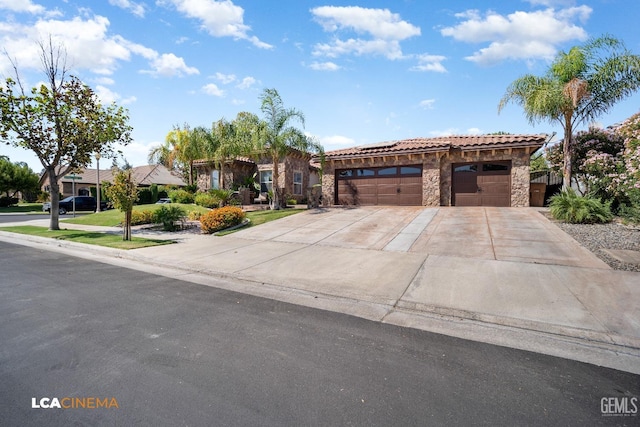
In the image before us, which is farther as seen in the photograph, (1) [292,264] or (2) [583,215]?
(2) [583,215]

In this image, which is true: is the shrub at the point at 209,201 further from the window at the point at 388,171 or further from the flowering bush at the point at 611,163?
the flowering bush at the point at 611,163

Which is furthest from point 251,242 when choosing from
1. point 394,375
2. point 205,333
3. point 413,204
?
point 413,204

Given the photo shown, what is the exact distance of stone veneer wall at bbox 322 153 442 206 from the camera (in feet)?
57.0

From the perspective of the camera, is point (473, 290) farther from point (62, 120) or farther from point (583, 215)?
point (62, 120)

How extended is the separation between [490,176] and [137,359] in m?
18.1

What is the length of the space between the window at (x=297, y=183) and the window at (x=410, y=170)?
30.3 ft

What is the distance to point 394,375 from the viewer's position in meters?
3.03

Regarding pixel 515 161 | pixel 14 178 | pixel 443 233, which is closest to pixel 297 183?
pixel 515 161

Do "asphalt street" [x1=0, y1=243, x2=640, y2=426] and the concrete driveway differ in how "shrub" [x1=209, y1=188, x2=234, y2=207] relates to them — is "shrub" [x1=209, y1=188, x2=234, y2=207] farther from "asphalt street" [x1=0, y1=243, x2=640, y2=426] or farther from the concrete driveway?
"asphalt street" [x1=0, y1=243, x2=640, y2=426]

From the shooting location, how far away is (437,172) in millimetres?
17328

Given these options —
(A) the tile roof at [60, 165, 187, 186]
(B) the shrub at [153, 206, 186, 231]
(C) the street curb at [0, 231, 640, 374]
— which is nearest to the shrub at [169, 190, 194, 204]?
(B) the shrub at [153, 206, 186, 231]

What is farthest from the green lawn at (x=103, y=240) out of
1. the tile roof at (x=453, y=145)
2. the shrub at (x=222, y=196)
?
the tile roof at (x=453, y=145)

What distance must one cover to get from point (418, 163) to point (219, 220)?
11870 millimetres

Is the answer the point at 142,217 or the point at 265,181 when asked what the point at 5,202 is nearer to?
the point at 142,217
